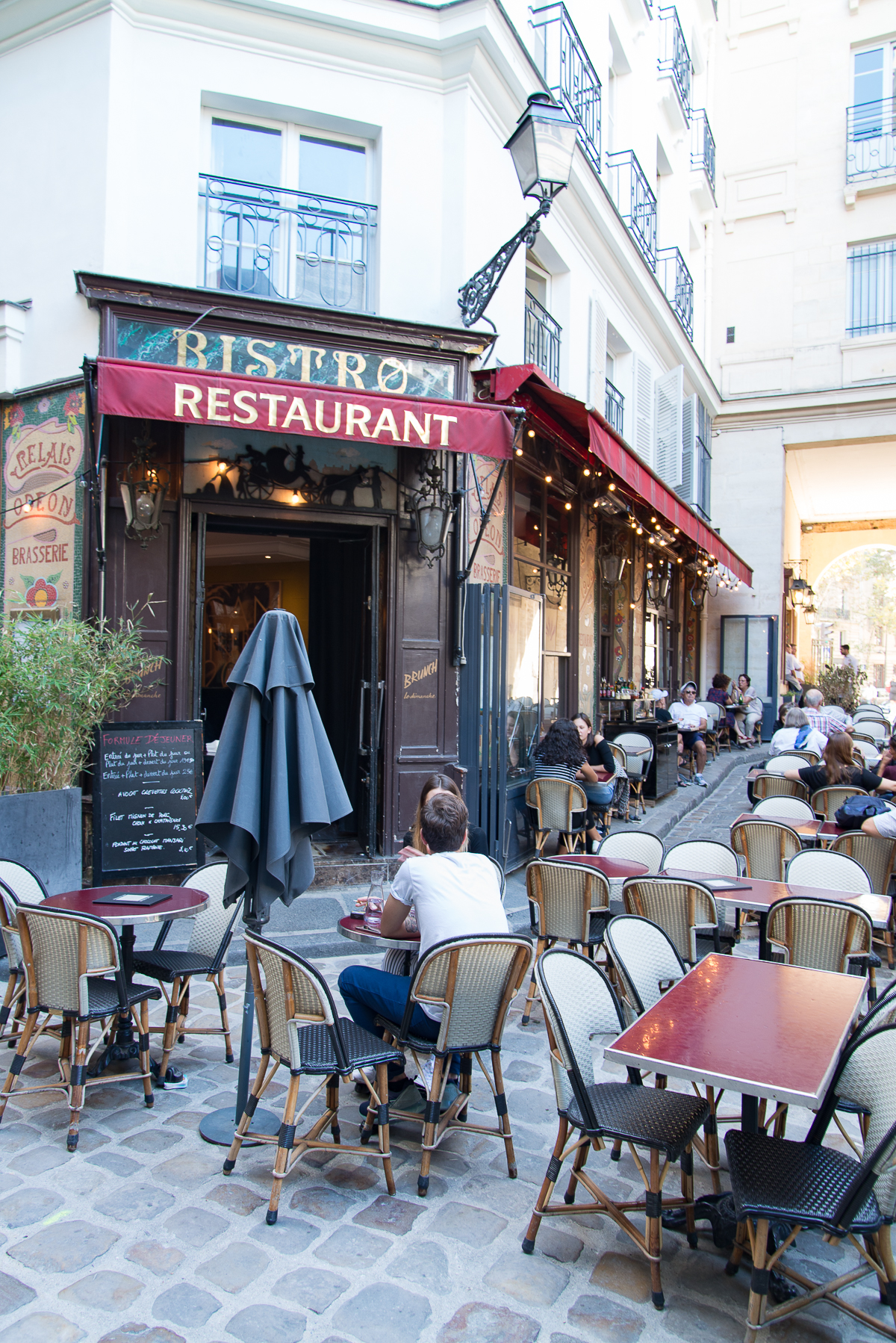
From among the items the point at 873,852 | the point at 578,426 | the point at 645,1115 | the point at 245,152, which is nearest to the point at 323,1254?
the point at 645,1115

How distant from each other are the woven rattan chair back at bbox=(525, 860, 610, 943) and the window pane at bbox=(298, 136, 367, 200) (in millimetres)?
5874

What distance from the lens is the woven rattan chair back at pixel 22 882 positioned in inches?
172

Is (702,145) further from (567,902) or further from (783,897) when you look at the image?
(567,902)

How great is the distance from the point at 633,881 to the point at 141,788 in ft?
12.0

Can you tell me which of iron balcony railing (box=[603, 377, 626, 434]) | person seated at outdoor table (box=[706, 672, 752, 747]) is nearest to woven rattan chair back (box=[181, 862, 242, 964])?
iron balcony railing (box=[603, 377, 626, 434])

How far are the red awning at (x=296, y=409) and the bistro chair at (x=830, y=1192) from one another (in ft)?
15.6

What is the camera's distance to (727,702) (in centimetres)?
1684

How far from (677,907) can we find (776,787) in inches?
172

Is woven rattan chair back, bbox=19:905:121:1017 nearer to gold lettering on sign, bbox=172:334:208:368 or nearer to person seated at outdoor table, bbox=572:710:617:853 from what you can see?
gold lettering on sign, bbox=172:334:208:368

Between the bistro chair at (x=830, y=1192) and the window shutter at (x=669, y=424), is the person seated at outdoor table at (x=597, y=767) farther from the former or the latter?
the window shutter at (x=669, y=424)

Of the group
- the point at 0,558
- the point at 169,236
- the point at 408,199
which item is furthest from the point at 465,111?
the point at 0,558

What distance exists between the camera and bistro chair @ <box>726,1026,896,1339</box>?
2438mm

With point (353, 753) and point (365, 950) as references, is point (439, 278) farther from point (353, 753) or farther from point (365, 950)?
point (365, 950)

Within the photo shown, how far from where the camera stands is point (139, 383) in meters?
5.66
